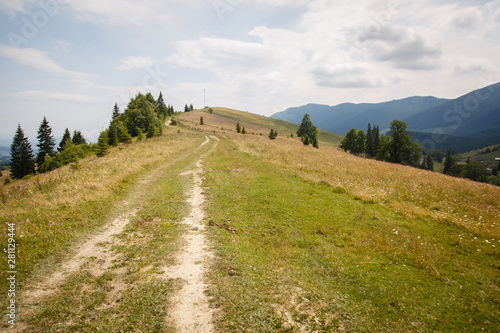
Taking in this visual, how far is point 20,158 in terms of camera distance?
64688mm

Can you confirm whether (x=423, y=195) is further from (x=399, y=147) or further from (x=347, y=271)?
(x=399, y=147)

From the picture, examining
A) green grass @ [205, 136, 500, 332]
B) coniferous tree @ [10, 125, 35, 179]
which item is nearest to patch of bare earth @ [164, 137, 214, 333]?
green grass @ [205, 136, 500, 332]

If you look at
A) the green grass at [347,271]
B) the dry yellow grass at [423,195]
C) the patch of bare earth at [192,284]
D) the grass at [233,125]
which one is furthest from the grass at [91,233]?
the grass at [233,125]

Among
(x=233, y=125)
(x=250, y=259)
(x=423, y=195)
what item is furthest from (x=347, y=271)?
(x=233, y=125)

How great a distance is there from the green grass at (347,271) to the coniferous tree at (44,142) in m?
87.0

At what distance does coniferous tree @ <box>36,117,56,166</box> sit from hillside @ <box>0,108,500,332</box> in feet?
255

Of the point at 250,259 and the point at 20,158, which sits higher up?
the point at 250,259

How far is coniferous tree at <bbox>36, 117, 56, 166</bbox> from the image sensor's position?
70.1m

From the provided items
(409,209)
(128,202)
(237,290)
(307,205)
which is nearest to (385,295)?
(237,290)

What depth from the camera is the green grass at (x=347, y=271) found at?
5.54 m

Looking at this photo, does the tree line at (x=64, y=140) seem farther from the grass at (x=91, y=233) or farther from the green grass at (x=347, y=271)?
the green grass at (x=347, y=271)

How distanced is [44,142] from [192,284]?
3657 inches

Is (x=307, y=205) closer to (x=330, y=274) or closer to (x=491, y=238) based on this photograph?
(x=330, y=274)

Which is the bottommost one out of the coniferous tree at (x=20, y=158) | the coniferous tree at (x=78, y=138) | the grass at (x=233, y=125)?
the coniferous tree at (x=20, y=158)
